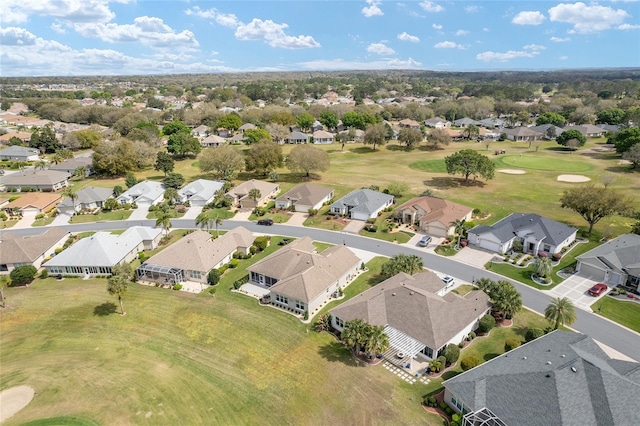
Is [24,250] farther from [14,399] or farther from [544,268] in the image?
[544,268]

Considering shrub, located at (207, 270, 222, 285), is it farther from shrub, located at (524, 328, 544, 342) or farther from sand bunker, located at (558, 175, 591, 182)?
sand bunker, located at (558, 175, 591, 182)

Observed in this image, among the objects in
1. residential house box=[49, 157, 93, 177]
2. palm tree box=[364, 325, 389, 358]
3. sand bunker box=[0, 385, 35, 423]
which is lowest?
sand bunker box=[0, 385, 35, 423]

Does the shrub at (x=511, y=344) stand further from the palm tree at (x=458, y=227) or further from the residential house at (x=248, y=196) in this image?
the residential house at (x=248, y=196)

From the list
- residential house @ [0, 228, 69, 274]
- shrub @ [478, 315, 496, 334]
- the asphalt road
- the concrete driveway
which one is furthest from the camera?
residential house @ [0, 228, 69, 274]

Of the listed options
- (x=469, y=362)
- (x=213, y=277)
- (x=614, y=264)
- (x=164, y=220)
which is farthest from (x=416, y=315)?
(x=164, y=220)

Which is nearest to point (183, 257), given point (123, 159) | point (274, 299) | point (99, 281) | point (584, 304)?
point (99, 281)

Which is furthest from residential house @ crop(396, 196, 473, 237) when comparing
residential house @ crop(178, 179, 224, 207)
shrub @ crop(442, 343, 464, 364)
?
residential house @ crop(178, 179, 224, 207)
